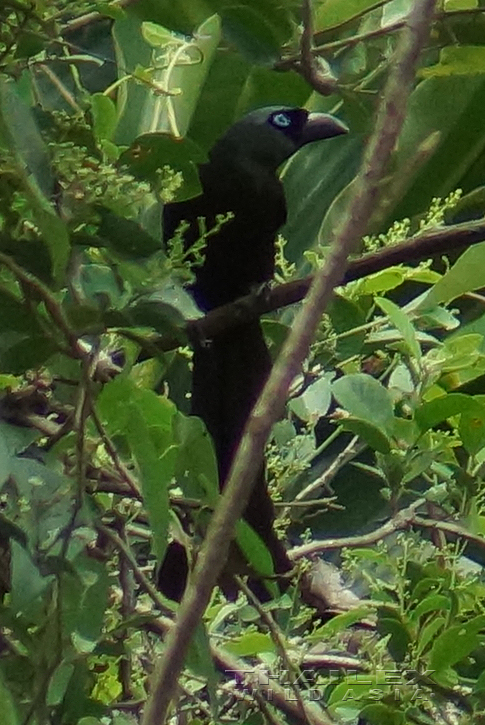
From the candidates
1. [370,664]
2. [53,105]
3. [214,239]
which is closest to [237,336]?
[214,239]

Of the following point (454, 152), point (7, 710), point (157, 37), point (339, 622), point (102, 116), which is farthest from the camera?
point (454, 152)

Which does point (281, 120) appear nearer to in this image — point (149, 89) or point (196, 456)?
point (149, 89)

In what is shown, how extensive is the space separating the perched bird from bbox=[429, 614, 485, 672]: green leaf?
56 cm

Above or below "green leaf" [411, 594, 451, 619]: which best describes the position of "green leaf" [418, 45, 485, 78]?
above

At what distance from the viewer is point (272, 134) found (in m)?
2.14

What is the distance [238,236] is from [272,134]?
0.25m

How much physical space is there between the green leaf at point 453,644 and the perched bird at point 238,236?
0.56 m

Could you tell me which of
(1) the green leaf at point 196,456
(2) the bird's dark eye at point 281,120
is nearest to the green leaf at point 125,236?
(1) the green leaf at point 196,456

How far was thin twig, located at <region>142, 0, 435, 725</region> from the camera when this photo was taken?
0.45m

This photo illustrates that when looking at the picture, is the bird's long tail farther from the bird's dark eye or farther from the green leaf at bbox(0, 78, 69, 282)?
the green leaf at bbox(0, 78, 69, 282)

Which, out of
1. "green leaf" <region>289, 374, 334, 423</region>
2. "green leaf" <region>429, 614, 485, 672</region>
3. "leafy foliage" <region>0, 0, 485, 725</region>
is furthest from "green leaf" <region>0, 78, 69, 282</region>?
"green leaf" <region>289, 374, 334, 423</region>

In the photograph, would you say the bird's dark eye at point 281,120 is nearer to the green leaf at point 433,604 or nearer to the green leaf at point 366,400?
the green leaf at point 366,400

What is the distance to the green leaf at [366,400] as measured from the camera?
3.61 feet

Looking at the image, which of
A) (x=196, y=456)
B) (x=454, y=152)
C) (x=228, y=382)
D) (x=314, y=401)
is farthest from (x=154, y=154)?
(x=454, y=152)
